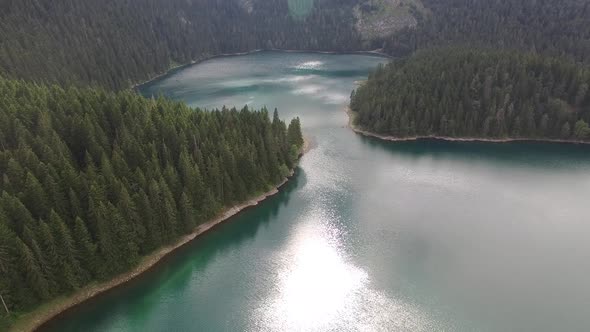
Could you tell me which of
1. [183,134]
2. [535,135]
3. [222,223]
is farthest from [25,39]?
[535,135]

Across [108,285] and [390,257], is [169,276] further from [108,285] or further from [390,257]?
[390,257]

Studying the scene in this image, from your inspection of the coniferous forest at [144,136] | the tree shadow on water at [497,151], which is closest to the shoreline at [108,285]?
the coniferous forest at [144,136]

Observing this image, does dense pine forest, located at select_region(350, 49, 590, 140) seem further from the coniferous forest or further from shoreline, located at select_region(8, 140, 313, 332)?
shoreline, located at select_region(8, 140, 313, 332)

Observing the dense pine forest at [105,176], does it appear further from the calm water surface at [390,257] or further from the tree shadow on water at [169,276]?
the calm water surface at [390,257]

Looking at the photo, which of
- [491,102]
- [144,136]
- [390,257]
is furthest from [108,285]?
[491,102]

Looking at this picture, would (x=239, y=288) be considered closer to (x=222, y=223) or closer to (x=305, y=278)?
(x=305, y=278)

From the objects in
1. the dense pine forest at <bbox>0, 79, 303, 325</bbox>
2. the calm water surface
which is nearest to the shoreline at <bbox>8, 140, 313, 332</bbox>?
the dense pine forest at <bbox>0, 79, 303, 325</bbox>
